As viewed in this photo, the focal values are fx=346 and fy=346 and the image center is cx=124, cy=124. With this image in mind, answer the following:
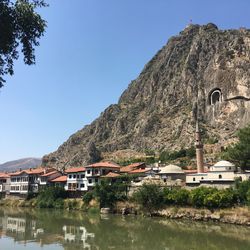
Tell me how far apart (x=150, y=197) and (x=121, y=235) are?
15.0 metres

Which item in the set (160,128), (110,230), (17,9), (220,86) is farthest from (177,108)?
(17,9)

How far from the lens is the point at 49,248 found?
3186 cm

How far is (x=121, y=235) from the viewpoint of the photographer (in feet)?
127

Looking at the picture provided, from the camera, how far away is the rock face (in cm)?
12550

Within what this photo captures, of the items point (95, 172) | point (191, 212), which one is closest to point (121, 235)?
point (191, 212)

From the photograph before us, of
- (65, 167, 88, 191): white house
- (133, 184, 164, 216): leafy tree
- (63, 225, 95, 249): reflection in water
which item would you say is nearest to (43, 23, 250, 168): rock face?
(65, 167, 88, 191): white house

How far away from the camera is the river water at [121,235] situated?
33.1 m

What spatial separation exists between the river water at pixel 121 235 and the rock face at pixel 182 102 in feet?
228

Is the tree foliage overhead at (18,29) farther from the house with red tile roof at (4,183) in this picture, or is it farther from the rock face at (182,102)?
the rock face at (182,102)

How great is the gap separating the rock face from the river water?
69.4 m

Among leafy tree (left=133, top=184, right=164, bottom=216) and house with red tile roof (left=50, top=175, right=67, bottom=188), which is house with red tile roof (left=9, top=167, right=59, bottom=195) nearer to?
house with red tile roof (left=50, top=175, right=67, bottom=188)

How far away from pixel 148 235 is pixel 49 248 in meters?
11.7

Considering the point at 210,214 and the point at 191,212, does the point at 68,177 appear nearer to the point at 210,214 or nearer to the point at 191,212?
the point at 191,212

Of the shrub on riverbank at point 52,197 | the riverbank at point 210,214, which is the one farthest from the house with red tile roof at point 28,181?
the riverbank at point 210,214
